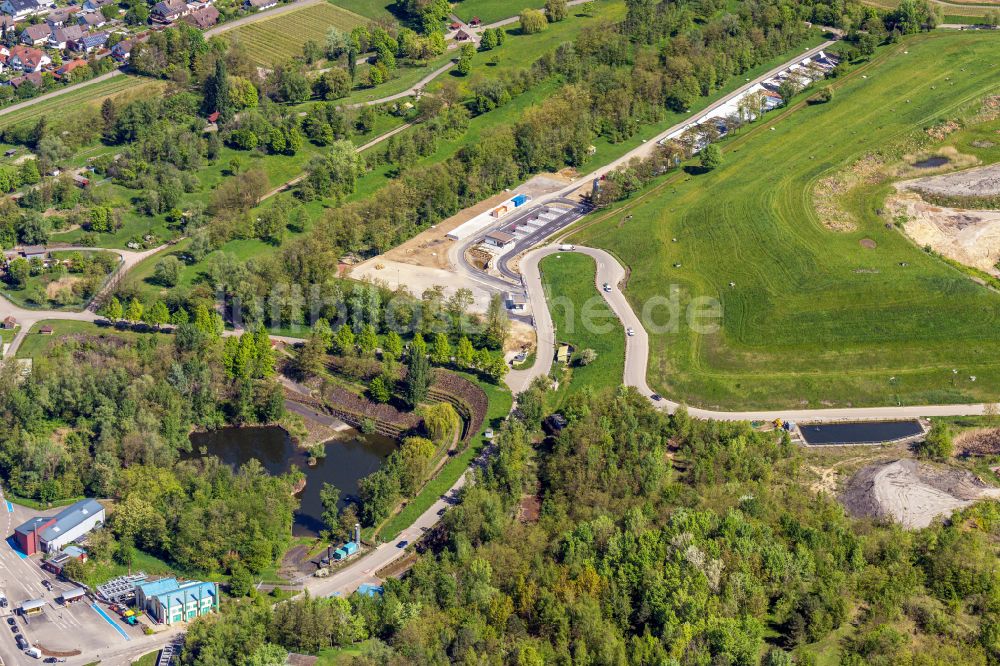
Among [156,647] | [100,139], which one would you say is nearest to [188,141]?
[100,139]

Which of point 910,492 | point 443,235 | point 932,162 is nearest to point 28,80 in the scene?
point 443,235

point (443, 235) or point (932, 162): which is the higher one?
point (932, 162)

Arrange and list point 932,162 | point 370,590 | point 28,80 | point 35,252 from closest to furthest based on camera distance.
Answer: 1. point 370,590
2. point 35,252
3. point 932,162
4. point 28,80

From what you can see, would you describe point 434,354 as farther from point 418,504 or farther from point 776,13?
point 776,13

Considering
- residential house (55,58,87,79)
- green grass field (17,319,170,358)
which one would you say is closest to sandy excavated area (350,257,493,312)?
green grass field (17,319,170,358)

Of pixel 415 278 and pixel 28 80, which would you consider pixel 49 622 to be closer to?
pixel 415 278

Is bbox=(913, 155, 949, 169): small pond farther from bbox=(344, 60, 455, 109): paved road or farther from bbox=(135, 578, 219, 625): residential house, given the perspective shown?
bbox=(135, 578, 219, 625): residential house
